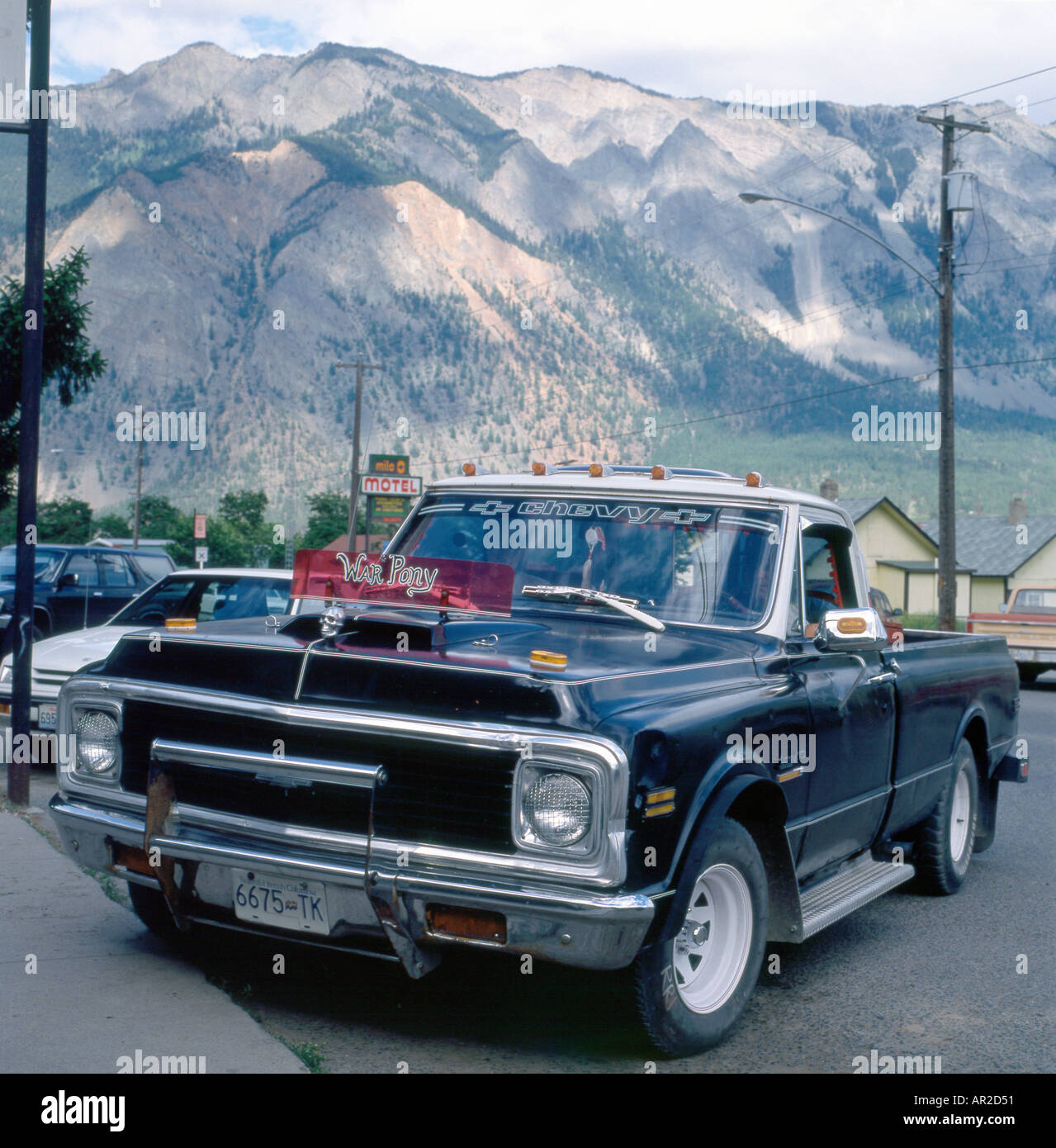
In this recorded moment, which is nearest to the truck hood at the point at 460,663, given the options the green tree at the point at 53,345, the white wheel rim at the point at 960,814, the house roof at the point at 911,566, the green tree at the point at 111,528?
the white wheel rim at the point at 960,814

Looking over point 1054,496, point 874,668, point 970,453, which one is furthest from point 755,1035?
point 970,453

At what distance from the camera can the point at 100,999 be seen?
4605mm

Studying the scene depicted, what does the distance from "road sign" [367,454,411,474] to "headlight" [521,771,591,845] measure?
65062 millimetres

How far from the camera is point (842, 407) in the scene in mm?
197875

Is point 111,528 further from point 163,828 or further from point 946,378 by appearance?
point 163,828

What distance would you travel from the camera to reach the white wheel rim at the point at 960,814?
735 cm

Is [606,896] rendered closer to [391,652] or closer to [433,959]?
[433,959]

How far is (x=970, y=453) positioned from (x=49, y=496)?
11999cm

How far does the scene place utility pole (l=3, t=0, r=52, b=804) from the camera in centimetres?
823

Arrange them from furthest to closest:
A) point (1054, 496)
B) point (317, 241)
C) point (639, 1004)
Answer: point (317, 241) → point (1054, 496) → point (639, 1004)


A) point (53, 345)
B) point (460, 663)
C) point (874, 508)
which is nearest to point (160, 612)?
point (53, 345)

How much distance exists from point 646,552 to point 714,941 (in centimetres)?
164

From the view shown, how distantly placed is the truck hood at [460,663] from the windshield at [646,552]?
18cm
